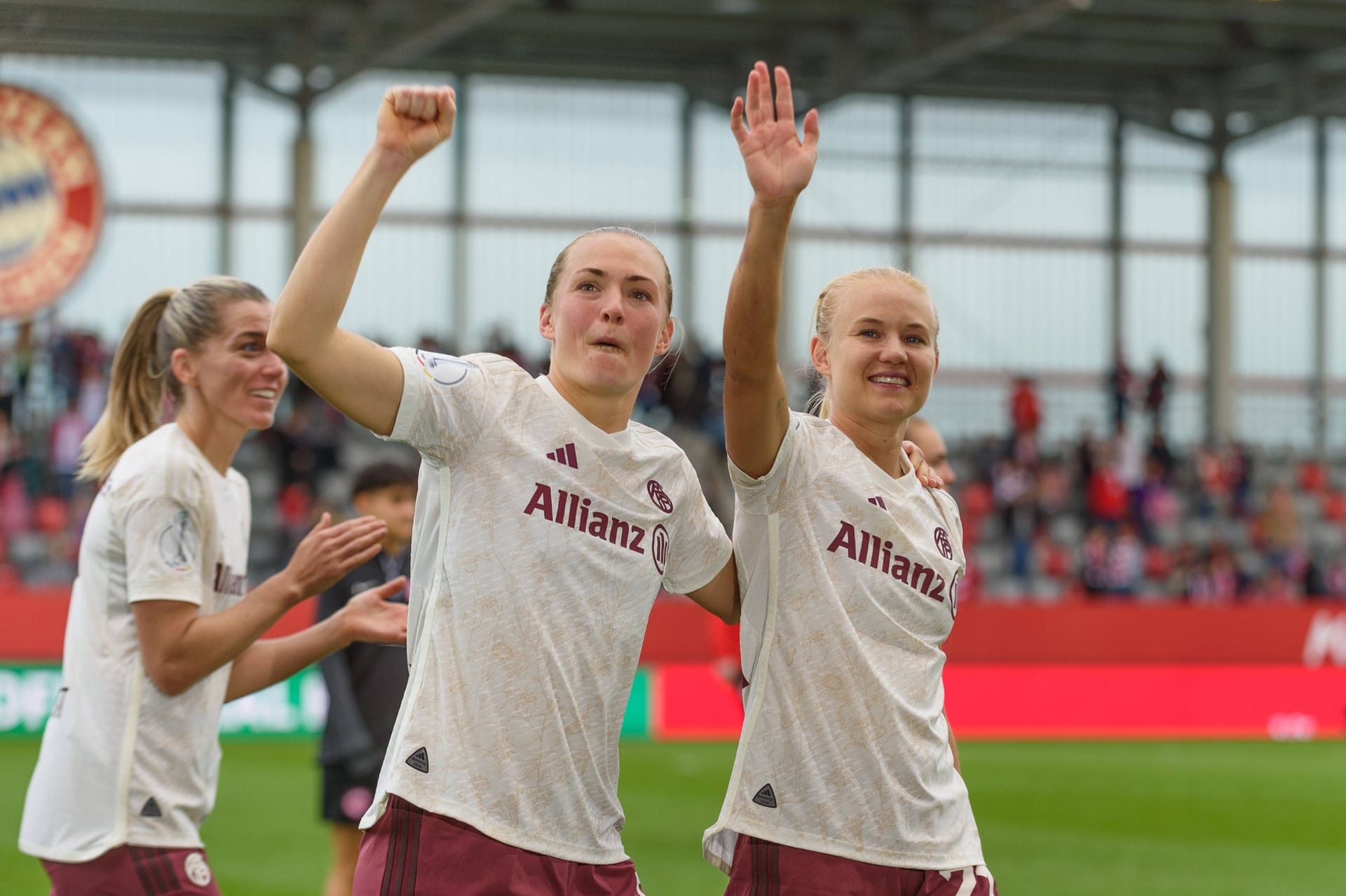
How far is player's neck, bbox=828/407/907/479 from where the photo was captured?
140 inches

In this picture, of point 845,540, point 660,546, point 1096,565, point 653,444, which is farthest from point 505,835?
point 1096,565

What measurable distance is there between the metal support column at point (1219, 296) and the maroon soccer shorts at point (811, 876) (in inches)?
1054

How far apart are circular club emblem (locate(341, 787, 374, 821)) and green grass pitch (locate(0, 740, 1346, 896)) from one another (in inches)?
106

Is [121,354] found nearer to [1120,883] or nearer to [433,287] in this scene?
[1120,883]

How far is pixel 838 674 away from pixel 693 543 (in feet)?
1.35

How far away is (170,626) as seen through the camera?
340 cm

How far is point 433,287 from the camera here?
2758cm

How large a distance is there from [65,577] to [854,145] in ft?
53.1

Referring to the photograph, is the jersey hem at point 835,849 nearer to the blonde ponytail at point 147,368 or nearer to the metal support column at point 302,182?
the blonde ponytail at point 147,368

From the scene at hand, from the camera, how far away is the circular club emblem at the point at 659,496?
10.7 feet

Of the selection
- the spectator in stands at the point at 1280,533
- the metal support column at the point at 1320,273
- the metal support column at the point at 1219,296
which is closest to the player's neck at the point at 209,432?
the spectator in stands at the point at 1280,533

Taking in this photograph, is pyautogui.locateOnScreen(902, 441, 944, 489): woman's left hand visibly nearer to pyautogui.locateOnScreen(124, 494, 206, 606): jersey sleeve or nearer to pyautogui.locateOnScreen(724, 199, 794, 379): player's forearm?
pyautogui.locateOnScreen(724, 199, 794, 379): player's forearm

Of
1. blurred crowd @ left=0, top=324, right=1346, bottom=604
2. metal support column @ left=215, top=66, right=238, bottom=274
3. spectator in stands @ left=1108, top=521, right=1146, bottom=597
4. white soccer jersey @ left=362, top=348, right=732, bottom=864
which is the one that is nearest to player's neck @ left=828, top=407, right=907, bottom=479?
white soccer jersey @ left=362, top=348, right=732, bottom=864

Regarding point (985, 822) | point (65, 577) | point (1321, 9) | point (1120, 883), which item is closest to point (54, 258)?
point (65, 577)
